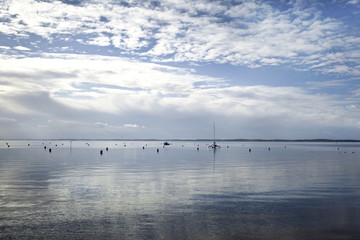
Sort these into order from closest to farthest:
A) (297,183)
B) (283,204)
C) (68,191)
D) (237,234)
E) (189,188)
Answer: (237,234)
(283,204)
(68,191)
(189,188)
(297,183)

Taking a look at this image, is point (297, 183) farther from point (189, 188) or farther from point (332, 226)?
point (332, 226)

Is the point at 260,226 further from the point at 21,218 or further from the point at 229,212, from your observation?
the point at 21,218

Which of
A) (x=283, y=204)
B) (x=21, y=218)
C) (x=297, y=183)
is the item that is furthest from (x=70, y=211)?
(x=297, y=183)

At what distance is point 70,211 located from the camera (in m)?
19.7

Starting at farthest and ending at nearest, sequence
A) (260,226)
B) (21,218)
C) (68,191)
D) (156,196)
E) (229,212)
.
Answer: (68,191), (156,196), (229,212), (21,218), (260,226)

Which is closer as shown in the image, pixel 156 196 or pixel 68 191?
pixel 156 196

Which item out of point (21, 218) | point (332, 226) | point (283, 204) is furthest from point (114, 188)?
point (332, 226)

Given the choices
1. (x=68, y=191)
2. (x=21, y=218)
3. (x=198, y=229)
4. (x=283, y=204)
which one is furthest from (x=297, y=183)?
(x=21, y=218)

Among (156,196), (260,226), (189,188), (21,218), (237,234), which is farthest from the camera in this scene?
(189,188)

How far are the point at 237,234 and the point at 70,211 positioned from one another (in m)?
11.0

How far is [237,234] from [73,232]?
834 centimetres

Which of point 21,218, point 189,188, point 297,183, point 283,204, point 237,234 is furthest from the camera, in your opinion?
point 297,183

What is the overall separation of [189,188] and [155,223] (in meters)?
11.9

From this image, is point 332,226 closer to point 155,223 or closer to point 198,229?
point 198,229
